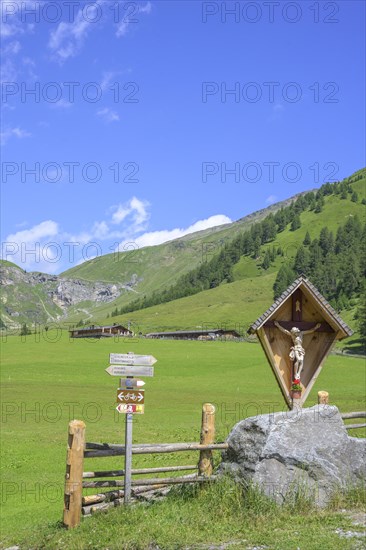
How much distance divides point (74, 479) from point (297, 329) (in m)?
8.51

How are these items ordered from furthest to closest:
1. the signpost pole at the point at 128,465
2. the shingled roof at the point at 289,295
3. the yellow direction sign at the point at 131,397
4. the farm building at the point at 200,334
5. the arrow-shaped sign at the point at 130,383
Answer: the farm building at the point at 200,334, the shingled roof at the point at 289,295, the arrow-shaped sign at the point at 130,383, the yellow direction sign at the point at 131,397, the signpost pole at the point at 128,465

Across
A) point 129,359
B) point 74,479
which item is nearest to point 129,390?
point 129,359

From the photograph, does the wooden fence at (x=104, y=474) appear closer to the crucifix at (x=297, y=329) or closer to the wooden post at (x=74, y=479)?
the wooden post at (x=74, y=479)

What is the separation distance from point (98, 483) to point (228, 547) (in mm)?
4232

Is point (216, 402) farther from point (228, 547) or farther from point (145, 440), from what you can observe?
point (228, 547)

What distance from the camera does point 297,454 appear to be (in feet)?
47.4

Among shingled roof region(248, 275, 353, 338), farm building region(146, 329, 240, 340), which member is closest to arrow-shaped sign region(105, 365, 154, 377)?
shingled roof region(248, 275, 353, 338)

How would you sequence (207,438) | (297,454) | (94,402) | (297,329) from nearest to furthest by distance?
(297,454)
(207,438)
(297,329)
(94,402)

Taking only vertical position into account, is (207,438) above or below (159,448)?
above

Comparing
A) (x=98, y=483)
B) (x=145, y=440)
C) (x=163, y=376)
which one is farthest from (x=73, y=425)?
(x=163, y=376)

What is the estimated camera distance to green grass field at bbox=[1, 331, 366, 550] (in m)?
21.1

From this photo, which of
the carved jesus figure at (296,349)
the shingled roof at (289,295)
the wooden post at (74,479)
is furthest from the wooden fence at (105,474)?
the carved jesus figure at (296,349)

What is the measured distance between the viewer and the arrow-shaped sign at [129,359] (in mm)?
15609

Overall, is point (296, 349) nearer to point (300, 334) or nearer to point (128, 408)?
point (300, 334)
